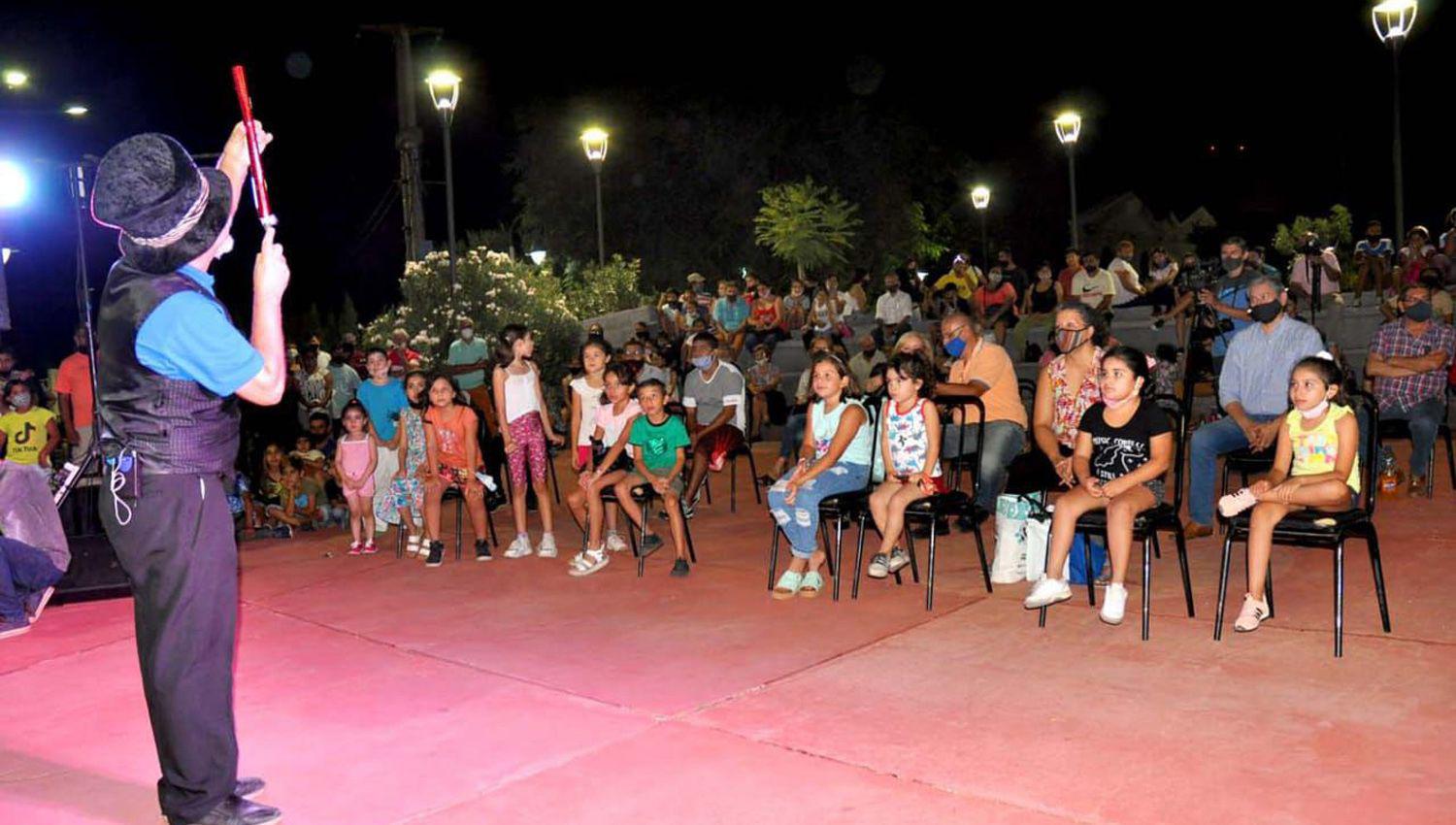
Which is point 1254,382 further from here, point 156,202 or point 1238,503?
point 156,202

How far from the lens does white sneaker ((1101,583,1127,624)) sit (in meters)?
5.77

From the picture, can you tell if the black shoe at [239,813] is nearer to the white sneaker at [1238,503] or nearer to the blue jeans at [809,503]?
the blue jeans at [809,503]

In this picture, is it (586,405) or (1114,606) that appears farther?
(586,405)

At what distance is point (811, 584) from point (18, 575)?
14.3ft

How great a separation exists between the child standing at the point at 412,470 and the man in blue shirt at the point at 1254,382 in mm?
4901

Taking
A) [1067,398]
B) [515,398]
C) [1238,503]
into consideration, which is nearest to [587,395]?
[515,398]

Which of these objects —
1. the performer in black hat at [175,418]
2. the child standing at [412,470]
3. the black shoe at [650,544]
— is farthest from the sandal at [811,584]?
the performer in black hat at [175,418]

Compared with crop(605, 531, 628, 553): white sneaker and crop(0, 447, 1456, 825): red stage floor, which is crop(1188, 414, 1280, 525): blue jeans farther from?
crop(605, 531, 628, 553): white sneaker

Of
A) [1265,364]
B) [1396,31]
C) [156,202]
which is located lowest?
[1265,364]

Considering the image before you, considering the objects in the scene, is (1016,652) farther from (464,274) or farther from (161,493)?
(464,274)

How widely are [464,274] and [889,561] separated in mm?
11529

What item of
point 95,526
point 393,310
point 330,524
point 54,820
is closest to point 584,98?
point 393,310

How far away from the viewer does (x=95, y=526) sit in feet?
27.0

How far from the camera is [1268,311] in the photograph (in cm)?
729
